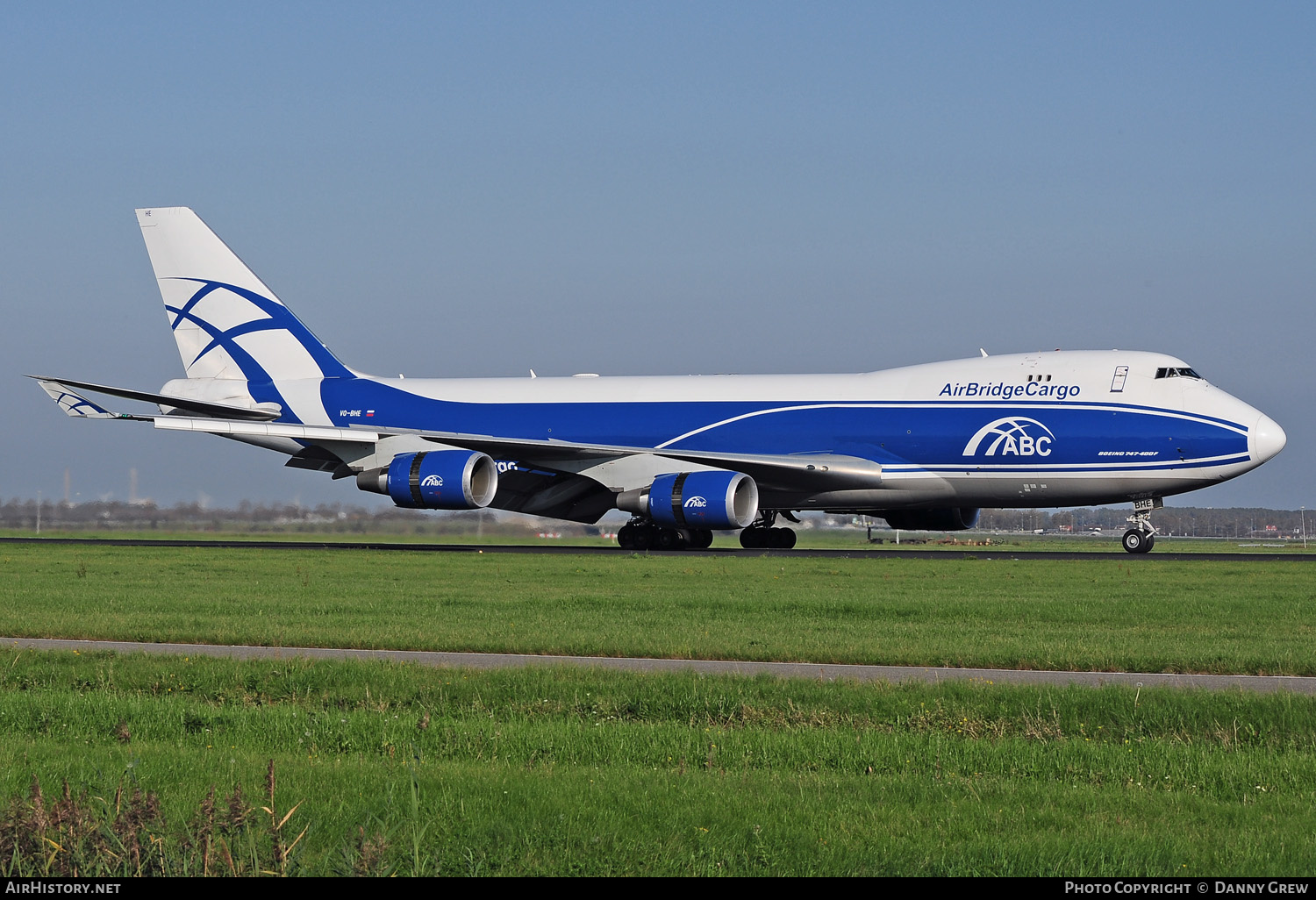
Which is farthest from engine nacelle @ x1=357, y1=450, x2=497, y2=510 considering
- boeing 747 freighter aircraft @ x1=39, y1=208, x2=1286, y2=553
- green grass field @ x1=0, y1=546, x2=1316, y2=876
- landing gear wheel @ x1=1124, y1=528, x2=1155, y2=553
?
landing gear wheel @ x1=1124, y1=528, x2=1155, y2=553

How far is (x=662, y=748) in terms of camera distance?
9727 millimetres

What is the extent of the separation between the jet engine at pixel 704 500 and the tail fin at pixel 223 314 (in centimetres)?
1380

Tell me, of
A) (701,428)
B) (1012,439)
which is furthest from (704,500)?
(1012,439)

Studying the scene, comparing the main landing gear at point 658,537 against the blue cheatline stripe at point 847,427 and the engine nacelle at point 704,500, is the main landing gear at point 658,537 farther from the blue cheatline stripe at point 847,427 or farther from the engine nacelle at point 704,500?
the blue cheatline stripe at point 847,427

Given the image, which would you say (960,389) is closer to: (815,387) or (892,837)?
(815,387)

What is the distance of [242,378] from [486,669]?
33.7m

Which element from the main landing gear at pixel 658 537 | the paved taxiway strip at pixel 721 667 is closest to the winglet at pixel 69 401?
the main landing gear at pixel 658 537

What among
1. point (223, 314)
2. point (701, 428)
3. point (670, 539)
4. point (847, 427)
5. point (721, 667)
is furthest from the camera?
point (223, 314)

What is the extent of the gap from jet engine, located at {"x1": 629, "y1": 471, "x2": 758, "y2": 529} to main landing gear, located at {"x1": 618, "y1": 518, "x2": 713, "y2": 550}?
6.46 ft

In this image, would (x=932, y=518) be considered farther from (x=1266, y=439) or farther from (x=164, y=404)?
(x=164, y=404)

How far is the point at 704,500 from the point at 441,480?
7.29 metres

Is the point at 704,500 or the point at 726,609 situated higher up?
the point at 704,500

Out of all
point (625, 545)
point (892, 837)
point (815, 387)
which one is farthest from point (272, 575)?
point (892, 837)

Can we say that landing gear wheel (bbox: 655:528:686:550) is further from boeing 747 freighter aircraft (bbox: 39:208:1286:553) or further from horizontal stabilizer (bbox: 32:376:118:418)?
horizontal stabilizer (bbox: 32:376:118:418)
